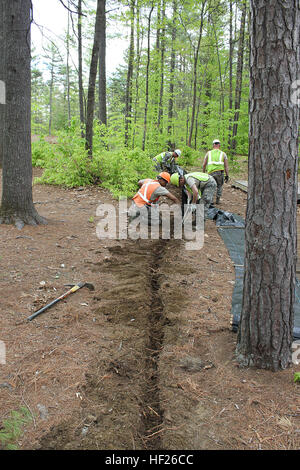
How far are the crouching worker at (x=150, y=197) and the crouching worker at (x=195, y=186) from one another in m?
0.51

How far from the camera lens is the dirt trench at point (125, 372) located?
2.40 meters

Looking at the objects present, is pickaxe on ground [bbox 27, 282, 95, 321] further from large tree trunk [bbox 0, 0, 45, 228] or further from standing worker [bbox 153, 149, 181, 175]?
standing worker [bbox 153, 149, 181, 175]

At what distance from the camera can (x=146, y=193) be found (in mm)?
7570

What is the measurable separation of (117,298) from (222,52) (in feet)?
60.2

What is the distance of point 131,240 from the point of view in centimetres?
698

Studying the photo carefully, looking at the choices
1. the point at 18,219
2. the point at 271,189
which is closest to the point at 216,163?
the point at 18,219

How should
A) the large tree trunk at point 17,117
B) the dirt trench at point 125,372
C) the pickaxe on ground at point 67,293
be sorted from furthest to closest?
the large tree trunk at point 17,117 < the pickaxe on ground at point 67,293 < the dirt trench at point 125,372

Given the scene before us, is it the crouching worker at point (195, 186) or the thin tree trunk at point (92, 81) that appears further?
the thin tree trunk at point (92, 81)

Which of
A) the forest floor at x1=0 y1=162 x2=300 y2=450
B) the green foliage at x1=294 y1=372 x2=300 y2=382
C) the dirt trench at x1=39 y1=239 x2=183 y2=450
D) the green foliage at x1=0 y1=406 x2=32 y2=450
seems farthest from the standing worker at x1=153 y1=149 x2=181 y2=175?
the green foliage at x1=0 y1=406 x2=32 y2=450

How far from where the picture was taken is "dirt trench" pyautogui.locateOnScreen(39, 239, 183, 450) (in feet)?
7.86

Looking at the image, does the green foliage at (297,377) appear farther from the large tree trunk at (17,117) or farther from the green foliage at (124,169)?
the green foliage at (124,169)

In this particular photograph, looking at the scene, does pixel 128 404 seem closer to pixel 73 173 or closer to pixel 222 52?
pixel 73 173

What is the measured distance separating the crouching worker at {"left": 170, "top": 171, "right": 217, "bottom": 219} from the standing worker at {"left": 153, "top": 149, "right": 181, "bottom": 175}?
3.44 m

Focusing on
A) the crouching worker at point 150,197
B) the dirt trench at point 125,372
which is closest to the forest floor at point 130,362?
the dirt trench at point 125,372
